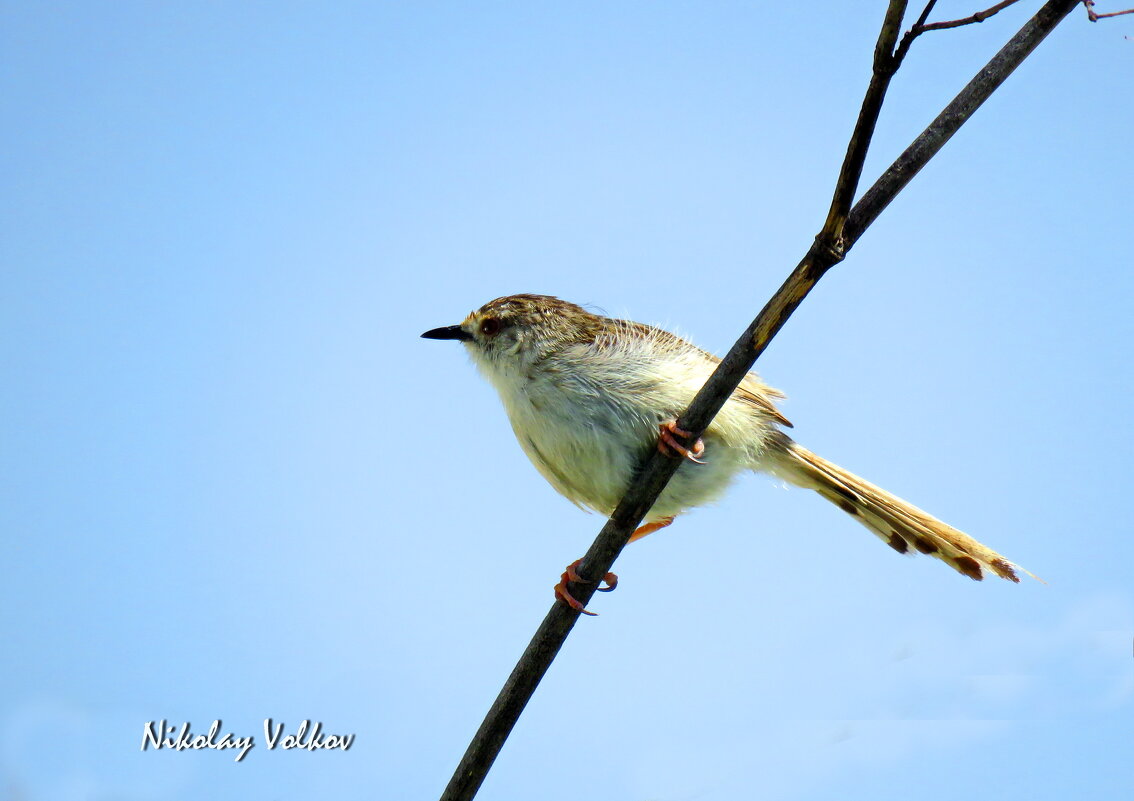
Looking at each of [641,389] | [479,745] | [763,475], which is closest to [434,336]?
[641,389]

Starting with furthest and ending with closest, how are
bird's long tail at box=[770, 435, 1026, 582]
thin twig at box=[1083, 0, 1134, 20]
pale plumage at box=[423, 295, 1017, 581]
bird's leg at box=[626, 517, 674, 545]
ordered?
1. bird's leg at box=[626, 517, 674, 545]
2. bird's long tail at box=[770, 435, 1026, 582]
3. pale plumage at box=[423, 295, 1017, 581]
4. thin twig at box=[1083, 0, 1134, 20]

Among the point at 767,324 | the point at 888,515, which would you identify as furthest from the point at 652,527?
the point at 767,324

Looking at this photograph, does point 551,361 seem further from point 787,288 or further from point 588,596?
point 787,288

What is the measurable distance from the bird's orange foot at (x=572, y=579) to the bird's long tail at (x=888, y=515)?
1259 millimetres

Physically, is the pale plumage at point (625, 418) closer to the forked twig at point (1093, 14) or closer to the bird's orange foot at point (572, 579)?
the bird's orange foot at point (572, 579)

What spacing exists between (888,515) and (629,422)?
1.55 metres

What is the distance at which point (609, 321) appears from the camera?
4656 mm

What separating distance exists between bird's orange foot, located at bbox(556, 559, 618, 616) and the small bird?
0.01 meters

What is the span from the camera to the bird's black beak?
16.2 ft

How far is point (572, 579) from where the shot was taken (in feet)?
12.3

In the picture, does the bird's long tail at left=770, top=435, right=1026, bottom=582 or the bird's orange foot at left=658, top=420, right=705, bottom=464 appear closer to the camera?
the bird's orange foot at left=658, top=420, right=705, bottom=464

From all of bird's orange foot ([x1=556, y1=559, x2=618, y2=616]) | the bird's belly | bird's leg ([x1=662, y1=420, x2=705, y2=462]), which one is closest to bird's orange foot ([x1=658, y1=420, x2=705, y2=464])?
bird's leg ([x1=662, y1=420, x2=705, y2=462])

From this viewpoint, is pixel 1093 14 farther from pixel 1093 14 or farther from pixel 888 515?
pixel 888 515

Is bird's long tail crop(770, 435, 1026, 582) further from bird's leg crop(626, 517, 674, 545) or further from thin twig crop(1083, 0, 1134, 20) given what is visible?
thin twig crop(1083, 0, 1134, 20)
